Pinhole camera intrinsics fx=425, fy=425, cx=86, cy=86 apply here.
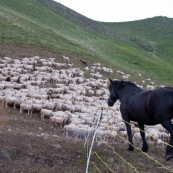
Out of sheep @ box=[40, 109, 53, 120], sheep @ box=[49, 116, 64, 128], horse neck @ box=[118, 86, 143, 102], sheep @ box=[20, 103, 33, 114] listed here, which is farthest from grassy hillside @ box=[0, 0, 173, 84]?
horse neck @ box=[118, 86, 143, 102]

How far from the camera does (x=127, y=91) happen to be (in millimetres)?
13875

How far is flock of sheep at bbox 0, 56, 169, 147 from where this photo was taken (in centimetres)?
1493

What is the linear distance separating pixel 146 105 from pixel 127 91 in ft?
5.72

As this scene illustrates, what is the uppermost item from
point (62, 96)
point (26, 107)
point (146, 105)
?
point (146, 105)

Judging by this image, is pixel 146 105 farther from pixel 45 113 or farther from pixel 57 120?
pixel 45 113

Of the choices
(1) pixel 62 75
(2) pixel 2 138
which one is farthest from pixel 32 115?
(1) pixel 62 75

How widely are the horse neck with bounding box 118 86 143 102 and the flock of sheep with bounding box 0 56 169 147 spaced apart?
1.25 meters

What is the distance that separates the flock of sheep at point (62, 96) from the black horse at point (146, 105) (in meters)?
0.74

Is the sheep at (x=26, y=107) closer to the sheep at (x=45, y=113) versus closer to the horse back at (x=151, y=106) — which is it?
the sheep at (x=45, y=113)

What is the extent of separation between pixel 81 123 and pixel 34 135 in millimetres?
2180

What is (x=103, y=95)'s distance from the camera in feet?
74.9

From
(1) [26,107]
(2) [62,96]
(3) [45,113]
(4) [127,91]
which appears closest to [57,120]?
(3) [45,113]

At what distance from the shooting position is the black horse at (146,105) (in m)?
11.6

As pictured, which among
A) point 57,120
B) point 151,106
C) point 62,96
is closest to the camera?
point 151,106
